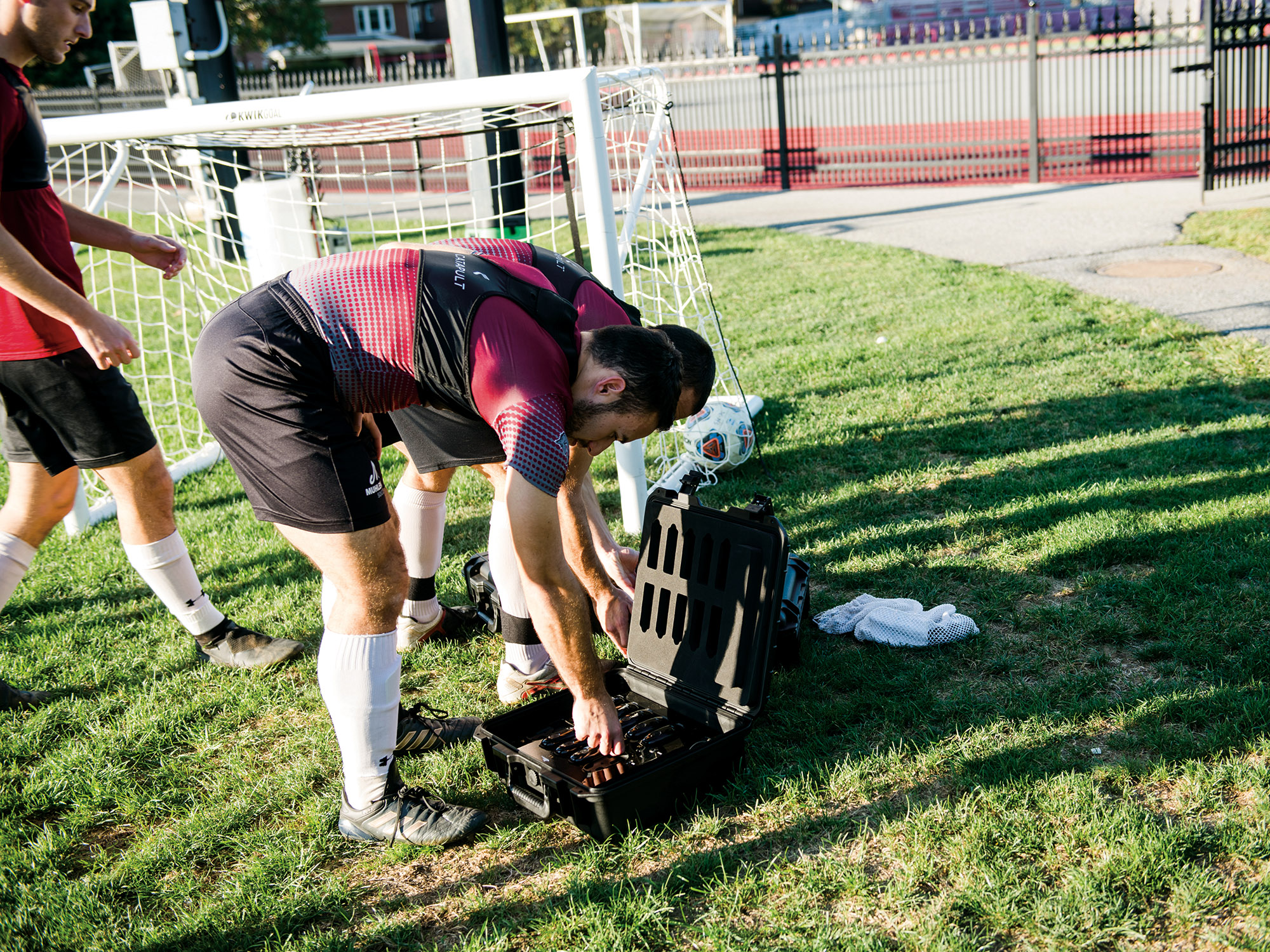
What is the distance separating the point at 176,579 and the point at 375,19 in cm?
5859

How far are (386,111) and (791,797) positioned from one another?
2.82 metres

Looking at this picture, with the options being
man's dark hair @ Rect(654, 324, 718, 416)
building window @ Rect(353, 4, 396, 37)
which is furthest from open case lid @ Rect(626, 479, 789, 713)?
building window @ Rect(353, 4, 396, 37)

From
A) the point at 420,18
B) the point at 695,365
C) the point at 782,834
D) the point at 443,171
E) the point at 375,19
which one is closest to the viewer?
the point at 782,834

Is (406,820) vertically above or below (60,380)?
below

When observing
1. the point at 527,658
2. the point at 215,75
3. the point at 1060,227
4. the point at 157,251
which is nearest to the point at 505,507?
the point at 527,658

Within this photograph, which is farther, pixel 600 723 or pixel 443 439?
pixel 443 439

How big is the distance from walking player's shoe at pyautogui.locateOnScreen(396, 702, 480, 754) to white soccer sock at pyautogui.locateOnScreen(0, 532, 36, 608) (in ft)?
4.86

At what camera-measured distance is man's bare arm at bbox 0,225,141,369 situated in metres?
2.95

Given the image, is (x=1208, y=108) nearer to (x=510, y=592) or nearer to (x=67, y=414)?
(x=510, y=592)

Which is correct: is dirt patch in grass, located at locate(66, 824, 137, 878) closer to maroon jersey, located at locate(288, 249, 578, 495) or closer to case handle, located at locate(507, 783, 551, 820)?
case handle, located at locate(507, 783, 551, 820)

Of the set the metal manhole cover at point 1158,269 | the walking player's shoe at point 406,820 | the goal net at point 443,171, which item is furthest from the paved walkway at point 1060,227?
the walking player's shoe at point 406,820

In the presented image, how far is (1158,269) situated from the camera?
853 centimetres

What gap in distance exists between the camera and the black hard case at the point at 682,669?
2707 millimetres

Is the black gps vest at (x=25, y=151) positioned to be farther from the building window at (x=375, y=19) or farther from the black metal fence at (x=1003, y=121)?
the building window at (x=375, y=19)
